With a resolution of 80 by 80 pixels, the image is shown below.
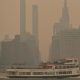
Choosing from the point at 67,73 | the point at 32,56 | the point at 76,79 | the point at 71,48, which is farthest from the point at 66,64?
the point at 71,48

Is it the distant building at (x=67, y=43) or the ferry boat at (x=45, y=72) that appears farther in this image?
the distant building at (x=67, y=43)

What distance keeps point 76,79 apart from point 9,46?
27.5 meters

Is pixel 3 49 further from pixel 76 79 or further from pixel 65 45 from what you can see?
pixel 76 79

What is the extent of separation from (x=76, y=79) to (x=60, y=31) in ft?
117

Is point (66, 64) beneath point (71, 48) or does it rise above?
beneath

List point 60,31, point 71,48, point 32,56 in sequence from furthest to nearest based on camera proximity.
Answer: point 60,31 < point 71,48 < point 32,56

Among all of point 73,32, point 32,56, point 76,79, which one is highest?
point 73,32

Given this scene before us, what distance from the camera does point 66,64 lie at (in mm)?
25172

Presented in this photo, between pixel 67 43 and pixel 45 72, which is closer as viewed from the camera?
pixel 45 72

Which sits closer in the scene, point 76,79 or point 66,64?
point 76,79

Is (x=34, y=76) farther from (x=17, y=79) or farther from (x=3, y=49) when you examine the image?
(x=3, y=49)

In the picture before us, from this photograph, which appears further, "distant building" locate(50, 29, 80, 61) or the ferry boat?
"distant building" locate(50, 29, 80, 61)

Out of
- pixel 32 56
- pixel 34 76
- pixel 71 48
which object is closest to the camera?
pixel 34 76

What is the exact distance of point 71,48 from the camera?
176 feet
